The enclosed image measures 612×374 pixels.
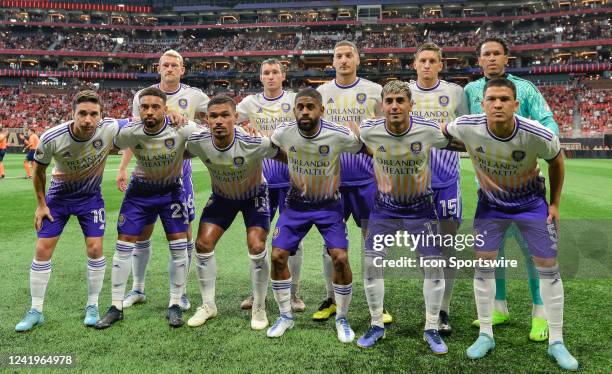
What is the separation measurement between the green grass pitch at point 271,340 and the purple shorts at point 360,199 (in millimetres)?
1044

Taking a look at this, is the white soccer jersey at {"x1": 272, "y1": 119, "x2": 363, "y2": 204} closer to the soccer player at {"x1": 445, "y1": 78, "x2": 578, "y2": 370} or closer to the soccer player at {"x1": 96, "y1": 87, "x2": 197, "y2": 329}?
the soccer player at {"x1": 445, "y1": 78, "x2": 578, "y2": 370}

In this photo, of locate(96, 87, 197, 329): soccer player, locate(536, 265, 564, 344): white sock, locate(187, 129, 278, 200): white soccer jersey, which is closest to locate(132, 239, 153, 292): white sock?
locate(96, 87, 197, 329): soccer player

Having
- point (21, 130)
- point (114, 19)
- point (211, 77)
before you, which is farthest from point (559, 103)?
point (114, 19)

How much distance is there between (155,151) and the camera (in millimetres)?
4531

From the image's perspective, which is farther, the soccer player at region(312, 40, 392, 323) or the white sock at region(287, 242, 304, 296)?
the white sock at region(287, 242, 304, 296)

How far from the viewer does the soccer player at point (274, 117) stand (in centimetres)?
497

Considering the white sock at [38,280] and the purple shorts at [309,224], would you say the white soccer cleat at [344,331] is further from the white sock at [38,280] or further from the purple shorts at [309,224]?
the white sock at [38,280]

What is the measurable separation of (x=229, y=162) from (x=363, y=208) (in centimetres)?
150

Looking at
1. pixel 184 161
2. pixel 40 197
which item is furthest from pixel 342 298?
pixel 40 197

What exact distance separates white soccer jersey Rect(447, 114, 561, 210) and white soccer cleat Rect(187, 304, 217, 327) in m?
2.88

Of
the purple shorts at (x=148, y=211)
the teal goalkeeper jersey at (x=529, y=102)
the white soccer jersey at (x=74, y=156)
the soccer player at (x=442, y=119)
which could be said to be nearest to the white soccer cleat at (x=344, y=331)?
the soccer player at (x=442, y=119)

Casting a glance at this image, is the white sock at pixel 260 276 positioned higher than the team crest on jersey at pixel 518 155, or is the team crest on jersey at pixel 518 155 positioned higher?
the team crest on jersey at pixel 518 155

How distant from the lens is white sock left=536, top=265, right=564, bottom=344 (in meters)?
3.60

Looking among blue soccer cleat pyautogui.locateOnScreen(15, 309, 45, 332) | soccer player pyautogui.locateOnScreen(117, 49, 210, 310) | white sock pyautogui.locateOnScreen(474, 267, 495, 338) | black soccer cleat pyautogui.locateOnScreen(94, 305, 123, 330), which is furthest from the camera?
soccer player pyautogui.locateOnScreen(117, 49, 210, 310)
